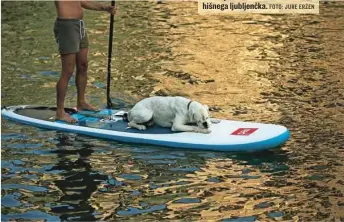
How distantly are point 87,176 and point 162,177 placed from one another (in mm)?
1012

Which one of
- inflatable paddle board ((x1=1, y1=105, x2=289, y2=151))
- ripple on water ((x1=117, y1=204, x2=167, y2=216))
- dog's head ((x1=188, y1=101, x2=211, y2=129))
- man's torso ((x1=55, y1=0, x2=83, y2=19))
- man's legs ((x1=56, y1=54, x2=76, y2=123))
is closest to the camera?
ripple on water ((x1=117, y1=204, x2=167, y2=216))

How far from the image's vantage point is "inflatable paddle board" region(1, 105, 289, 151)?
980cm

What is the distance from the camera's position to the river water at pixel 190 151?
8117 mm

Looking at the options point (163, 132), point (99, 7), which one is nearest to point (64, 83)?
point (99, 7)

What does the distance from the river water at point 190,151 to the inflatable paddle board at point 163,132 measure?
13 cm

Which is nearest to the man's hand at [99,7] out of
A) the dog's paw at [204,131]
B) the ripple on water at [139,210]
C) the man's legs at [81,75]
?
the man's legs at [81,75]

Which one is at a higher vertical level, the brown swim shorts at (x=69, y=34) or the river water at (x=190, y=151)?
the brown swim shorts at (x=69, y=34)

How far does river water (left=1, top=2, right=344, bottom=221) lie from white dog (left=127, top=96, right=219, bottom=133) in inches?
18.3

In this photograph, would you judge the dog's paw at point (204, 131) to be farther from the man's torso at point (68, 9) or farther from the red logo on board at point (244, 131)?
the man's torso at point (68, 9)

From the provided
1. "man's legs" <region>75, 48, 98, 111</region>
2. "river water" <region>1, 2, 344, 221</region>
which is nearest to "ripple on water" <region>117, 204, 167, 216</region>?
"river water" <region>1, 2, 344, 221</region>

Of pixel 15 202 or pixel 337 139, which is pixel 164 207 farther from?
pixel 337 139

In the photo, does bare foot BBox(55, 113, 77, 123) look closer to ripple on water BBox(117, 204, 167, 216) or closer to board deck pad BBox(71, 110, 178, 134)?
board deck pad BBox(71, 110, 178, 134)

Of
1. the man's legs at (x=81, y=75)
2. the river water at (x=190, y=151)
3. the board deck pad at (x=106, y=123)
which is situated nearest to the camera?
the river water at (x=190, y=151)

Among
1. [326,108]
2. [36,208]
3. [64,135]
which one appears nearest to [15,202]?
[36,208]
